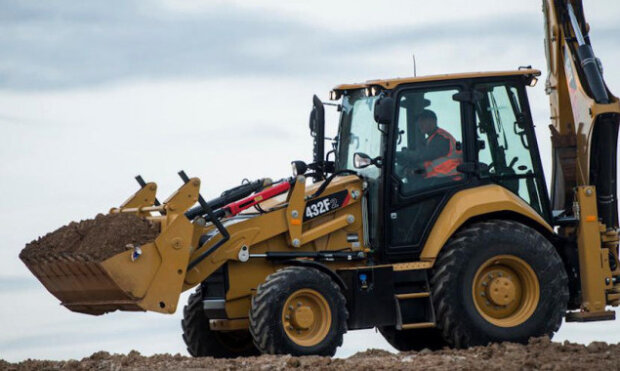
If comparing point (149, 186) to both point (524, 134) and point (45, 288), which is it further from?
point (524, 134)

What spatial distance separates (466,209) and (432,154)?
74 cm

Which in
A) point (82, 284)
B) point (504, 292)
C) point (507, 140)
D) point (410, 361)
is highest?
point (507, 140)

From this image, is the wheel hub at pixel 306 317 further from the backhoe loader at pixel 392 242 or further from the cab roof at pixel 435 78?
the cab roof at pixel 435 78

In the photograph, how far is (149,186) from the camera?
1327 cm

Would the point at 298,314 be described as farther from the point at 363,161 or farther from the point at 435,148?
the point at 435,148

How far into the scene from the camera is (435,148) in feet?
42.7

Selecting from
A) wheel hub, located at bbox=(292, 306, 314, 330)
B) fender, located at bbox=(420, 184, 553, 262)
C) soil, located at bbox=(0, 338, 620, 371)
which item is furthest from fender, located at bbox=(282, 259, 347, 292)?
fender, located at bbox=(420, 184, 553, 262)

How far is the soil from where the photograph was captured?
1108cm

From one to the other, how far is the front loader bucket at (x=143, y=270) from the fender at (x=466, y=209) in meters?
2.70

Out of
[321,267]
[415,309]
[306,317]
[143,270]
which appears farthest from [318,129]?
[143,270]

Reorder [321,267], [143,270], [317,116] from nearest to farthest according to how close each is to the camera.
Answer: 1. [143,270]
2. [321,267]
3. [317,116]

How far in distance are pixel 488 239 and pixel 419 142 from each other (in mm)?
1343

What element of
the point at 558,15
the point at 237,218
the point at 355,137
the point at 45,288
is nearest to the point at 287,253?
the point at 237,218

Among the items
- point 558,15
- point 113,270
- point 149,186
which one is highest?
point 558,15
